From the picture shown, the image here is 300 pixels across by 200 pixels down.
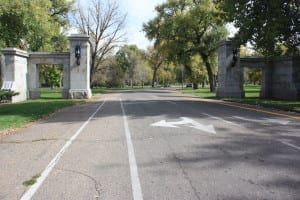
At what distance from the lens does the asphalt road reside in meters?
5.71

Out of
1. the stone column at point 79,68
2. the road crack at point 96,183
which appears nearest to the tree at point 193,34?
the stone column at point 79,68

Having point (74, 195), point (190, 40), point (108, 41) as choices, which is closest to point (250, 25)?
point (74, 195)

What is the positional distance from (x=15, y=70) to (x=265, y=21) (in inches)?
744

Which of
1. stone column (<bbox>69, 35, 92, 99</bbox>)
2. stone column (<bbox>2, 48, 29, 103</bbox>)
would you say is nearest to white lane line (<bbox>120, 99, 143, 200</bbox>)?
stone column (<bbox>2, 48, 29, 103</bbox>)

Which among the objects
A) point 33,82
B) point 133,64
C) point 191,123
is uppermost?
point 133,64

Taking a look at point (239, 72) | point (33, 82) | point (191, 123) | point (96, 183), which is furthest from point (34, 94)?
point (96, 183)

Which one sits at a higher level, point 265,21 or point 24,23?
point 24,23

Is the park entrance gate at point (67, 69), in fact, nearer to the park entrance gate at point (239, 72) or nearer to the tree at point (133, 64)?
the park entrance gate at point (239, 72)

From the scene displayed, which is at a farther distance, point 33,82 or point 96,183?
point 33,82

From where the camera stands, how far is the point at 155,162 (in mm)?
7582

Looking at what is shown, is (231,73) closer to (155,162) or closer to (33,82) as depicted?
(33,82)

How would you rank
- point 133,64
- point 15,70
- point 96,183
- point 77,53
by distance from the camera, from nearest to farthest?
point 96,183 < point 15,70 < point 77,53 < point 133,64

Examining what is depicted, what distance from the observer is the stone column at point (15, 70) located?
3150 centimetres

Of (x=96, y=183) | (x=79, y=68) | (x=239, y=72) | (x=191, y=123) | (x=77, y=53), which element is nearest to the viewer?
(x=96, y=183)
